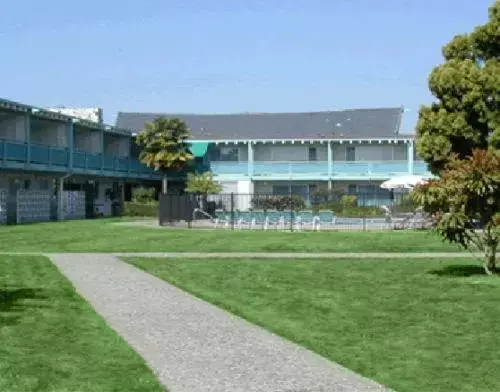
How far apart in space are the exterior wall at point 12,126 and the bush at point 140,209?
12.2 metres

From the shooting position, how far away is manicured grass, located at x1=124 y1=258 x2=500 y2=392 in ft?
29.4

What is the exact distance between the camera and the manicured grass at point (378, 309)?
895cm

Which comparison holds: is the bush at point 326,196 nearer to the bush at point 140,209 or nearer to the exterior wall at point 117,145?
the bush at point 140,209

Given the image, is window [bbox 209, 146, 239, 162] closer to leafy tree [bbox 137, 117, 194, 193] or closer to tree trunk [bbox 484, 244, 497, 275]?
leafy tree [bbox 137, 117, 194, 193]

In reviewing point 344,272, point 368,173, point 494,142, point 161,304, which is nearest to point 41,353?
point 161,304

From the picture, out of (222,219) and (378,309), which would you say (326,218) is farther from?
(378,309)

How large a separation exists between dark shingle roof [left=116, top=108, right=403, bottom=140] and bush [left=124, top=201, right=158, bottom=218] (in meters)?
8.95

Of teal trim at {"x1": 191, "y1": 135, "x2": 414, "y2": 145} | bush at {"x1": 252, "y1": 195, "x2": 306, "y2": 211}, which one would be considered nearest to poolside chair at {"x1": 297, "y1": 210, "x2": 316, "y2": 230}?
bush at {"x1": 252, "y1": 195, "x2": 306, "y2": 211}

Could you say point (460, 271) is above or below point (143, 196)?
below

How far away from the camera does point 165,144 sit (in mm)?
58094

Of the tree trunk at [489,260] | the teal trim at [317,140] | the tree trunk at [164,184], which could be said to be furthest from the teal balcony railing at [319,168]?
the tree trunk at [489,260]

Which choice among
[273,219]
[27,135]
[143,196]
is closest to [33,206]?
[27,135]

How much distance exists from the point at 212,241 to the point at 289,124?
36.8 m

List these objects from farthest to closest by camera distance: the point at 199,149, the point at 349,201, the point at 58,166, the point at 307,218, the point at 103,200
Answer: the point at 199,149
the point at 103,200
the point at 349,201
the point at 58,166
the point at 307,218
